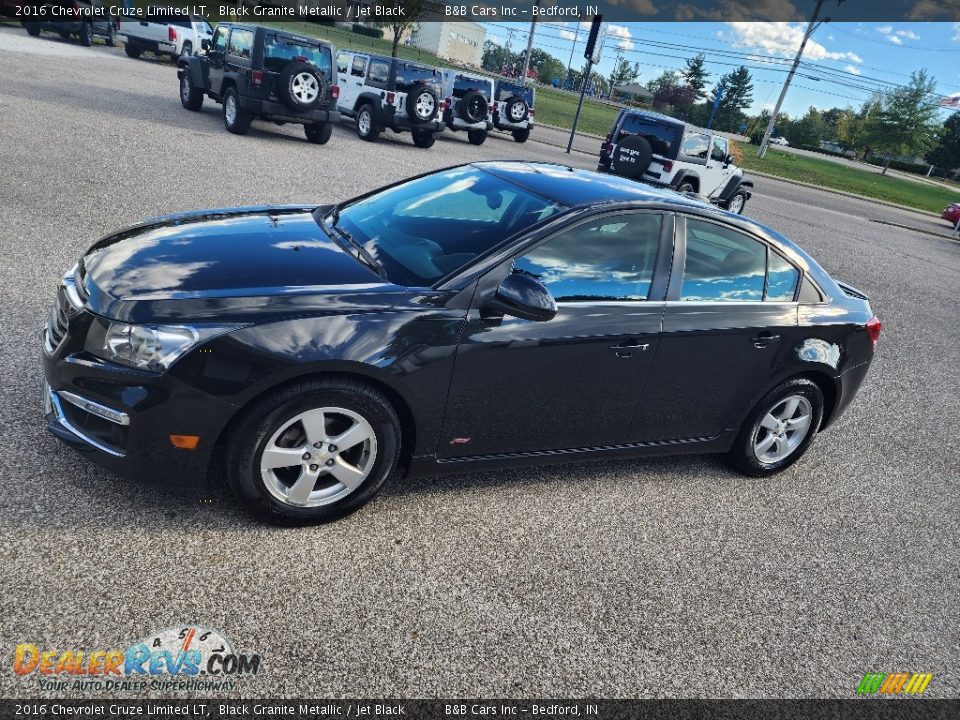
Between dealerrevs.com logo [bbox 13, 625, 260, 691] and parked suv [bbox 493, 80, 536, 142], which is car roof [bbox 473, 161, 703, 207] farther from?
parked suv [bbox 493, 80, 536, 142]

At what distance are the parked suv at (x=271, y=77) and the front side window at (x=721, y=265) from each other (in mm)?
11104

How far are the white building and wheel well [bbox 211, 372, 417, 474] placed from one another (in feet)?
425

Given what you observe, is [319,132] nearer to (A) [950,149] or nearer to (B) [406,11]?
(B) [406,11]

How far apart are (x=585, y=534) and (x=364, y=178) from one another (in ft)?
30.8

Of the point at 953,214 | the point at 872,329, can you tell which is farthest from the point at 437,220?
the point at 953,214

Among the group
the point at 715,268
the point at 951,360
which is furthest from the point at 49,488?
the point at 951,360

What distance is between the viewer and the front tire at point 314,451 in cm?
299

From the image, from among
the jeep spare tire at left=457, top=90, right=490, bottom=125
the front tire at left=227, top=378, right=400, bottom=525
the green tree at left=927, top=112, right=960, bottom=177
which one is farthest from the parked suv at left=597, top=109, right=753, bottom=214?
the green tree at left=927, top=112, right=960, bottom=177

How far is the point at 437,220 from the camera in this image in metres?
3.86

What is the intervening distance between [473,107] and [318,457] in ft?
58.6

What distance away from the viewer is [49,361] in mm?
3107

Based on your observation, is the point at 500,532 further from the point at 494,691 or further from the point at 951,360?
the point at 951,360

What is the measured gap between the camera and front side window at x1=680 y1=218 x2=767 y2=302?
3932 mm

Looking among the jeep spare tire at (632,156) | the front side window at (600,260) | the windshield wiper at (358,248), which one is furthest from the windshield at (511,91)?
the front side window at (600,260)
